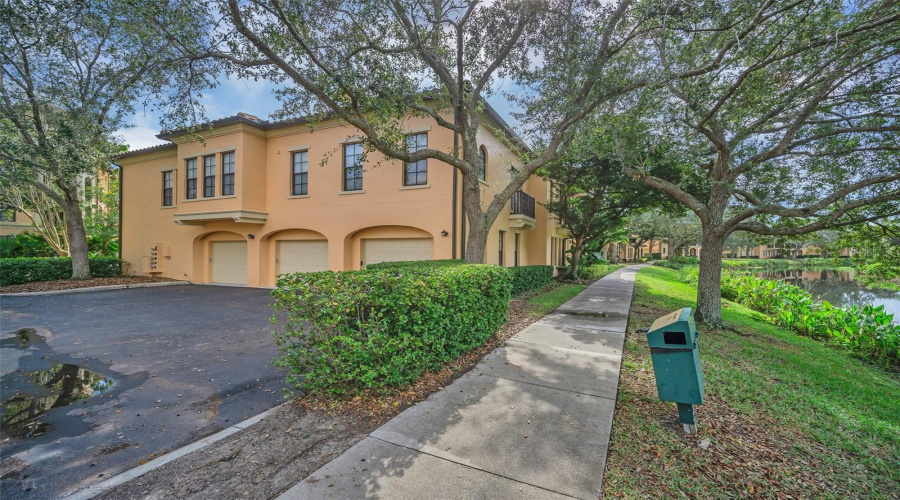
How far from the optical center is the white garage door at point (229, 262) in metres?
15.2

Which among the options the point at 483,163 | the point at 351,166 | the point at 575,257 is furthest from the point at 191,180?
the point at 575,257

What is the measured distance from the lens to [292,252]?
1427 centimetres

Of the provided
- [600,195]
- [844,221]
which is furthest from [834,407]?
[600,195]

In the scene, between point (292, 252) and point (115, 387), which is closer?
point (115, 387)

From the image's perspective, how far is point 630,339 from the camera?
21.7ft

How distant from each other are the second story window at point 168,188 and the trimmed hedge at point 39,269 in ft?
13.2

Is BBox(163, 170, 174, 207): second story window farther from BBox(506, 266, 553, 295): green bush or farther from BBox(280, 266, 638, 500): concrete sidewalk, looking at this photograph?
BBox(280, 266, 638, 500): concrete sidewalk

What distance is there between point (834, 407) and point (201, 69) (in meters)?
12.1

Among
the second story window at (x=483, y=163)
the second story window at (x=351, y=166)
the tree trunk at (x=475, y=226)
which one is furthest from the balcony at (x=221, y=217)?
the tree trunk at (x=475, y=226)

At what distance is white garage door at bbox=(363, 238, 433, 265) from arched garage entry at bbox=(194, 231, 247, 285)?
6234 mm

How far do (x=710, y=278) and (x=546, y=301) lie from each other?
420 centimetres

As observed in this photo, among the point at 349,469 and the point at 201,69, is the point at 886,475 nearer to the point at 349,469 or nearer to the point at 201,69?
the point at 349,469

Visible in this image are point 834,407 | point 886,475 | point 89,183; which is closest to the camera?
point 886,475

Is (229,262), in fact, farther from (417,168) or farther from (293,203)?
(417,168)
